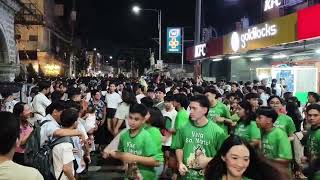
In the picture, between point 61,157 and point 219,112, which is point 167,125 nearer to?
point 219,112

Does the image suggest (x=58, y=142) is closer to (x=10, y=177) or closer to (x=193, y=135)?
(x=193, y=135)

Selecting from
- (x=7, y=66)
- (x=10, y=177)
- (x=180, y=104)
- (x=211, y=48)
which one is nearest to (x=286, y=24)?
(x=180, y=104)

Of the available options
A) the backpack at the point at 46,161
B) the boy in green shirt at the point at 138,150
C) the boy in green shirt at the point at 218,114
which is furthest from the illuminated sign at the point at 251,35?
the backpack at the point at 46,161

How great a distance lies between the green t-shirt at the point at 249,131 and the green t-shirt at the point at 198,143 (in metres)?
1.43

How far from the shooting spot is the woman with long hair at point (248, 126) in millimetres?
6949

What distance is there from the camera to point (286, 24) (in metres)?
15.3

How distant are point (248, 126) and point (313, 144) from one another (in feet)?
3.69

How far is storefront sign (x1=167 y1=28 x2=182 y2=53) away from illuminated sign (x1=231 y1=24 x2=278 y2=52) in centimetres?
1708

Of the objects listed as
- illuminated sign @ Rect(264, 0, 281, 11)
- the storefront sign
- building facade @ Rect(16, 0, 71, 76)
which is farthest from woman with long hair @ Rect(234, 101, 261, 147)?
building facade @ Rect(16, 0, 71, 76)

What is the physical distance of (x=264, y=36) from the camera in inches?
677

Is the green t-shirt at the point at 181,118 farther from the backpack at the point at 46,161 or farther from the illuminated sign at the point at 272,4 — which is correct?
the illuminated sign at the point at 272,4

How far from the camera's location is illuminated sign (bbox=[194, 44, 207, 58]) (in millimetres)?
27812

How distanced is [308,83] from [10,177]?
14043 millimetres

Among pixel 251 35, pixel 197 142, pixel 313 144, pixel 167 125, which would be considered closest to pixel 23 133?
pixel 167 125
